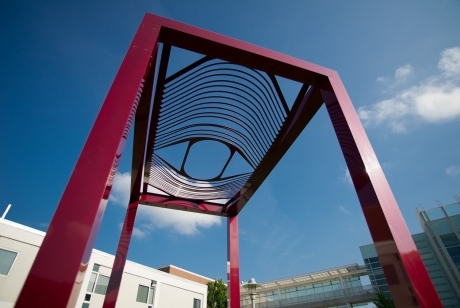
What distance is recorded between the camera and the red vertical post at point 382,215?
1879 mm

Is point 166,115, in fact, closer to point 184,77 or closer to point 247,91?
point 184,77

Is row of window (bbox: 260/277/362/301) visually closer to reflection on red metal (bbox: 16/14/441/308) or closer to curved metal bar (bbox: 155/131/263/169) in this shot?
reflection on red metal (bbox: 16/14/441/308)

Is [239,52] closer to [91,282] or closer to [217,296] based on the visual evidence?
[91,282]

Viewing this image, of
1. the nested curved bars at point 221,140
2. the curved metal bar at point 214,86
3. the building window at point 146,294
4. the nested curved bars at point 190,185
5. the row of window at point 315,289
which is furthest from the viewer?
the row of window at point 315,289

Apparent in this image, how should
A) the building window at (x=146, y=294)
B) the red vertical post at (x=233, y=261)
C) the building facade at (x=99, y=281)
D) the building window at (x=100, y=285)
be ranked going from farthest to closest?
the building window at (x=146, y=294), the building window at (x=100, y=285), the building facade at (x=99, y=281), the red vertical post at (x=233, y=261)

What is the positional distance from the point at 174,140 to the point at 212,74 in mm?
1743

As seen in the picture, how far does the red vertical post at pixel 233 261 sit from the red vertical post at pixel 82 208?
463 cm

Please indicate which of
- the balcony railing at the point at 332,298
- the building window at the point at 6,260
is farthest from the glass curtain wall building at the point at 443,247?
the building window at the point at 6,260

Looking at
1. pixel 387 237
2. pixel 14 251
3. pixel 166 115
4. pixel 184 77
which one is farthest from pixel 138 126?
pixel 14 251

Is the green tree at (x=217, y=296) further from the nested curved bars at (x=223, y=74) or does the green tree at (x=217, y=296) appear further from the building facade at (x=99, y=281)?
the nested curved bars at (x=223, y=74)

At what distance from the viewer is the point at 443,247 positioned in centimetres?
1845

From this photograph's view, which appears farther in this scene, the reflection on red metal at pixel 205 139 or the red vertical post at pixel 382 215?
the red vertical post at pixel 382 215

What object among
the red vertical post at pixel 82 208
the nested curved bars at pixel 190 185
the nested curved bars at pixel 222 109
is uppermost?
the nested curved bars at pixel 222 109

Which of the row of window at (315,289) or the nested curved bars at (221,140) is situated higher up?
the row of window at (315,289)
